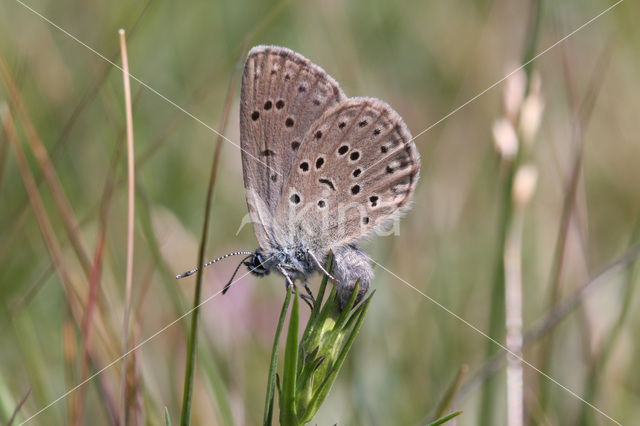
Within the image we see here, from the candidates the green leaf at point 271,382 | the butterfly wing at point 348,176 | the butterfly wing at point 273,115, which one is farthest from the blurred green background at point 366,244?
the green leaf at point 271,382

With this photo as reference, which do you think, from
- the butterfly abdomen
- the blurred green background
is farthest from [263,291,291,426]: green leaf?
the blurred green background

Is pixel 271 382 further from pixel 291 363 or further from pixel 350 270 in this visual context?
pixel 350 270

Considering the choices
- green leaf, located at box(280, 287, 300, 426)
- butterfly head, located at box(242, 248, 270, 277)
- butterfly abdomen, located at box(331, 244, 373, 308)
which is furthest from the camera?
butterfly head, located at box(242, 248, 270, 277)

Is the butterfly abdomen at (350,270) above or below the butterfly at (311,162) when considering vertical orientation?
below

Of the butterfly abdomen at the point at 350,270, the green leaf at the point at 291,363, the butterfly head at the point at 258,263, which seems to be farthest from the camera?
the butterfly head at the point at 258,263

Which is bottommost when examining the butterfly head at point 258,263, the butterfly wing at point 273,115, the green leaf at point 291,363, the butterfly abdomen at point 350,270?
the green leaf at point 291,363

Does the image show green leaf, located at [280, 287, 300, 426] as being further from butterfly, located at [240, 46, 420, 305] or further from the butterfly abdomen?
butterfly, located at [240, 46, 420, 305]

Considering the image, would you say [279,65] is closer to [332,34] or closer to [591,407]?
[591,407]

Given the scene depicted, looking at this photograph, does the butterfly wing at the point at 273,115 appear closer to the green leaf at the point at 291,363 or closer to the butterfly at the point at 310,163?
the butterfly at the point at 310,163
